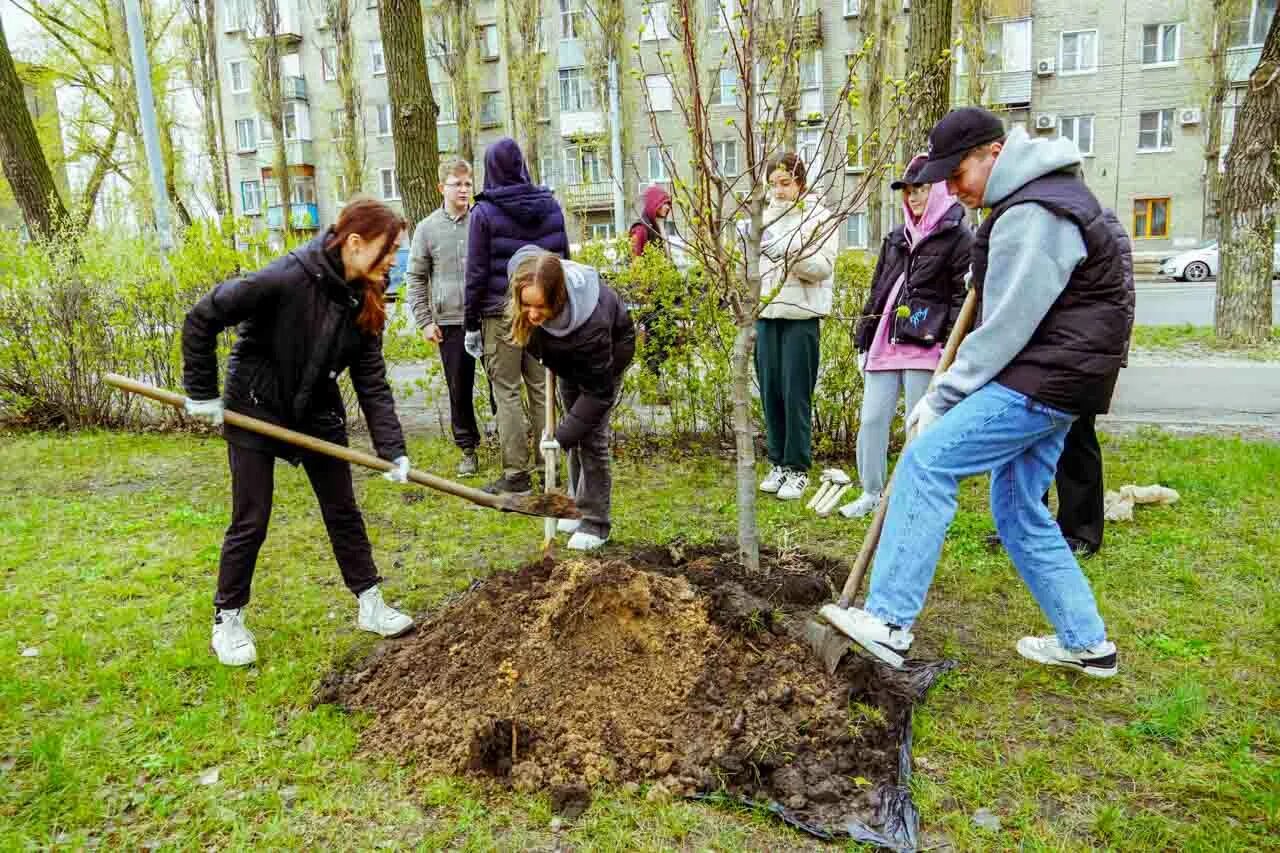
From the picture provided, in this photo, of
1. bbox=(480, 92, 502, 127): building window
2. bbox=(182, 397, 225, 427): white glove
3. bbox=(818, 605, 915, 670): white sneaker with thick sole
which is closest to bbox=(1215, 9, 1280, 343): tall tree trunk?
bbox=(818, 605, 915, 670): white sneaker with thick sole

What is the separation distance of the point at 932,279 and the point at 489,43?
3668 cm

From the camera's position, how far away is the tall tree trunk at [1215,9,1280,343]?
9.18 meters

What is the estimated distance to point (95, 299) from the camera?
24.6ft

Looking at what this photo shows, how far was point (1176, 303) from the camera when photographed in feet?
56.1

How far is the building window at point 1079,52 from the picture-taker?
29.8m

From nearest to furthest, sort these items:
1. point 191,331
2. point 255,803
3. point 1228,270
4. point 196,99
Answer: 1. point 255,803
2. point 191,331
3. point 1228,270
4. point 196,99

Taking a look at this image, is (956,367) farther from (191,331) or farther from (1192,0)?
(1192,0)

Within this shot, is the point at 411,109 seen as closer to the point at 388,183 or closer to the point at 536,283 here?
the point at 536,283

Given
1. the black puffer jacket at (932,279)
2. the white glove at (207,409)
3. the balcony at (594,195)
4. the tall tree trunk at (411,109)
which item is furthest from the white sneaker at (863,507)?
the balcony at (594,195)

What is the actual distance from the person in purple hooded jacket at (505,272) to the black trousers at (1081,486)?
283 cm

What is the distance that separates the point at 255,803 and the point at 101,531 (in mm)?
3323

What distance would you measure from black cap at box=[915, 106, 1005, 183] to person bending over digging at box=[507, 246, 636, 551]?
160 cm

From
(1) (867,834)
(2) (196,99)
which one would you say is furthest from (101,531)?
(2) (196,99)

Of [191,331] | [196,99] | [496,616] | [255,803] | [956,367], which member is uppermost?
[196,99]
